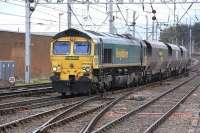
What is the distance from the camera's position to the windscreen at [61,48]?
25891 mm

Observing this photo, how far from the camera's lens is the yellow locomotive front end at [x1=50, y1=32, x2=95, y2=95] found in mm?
25297

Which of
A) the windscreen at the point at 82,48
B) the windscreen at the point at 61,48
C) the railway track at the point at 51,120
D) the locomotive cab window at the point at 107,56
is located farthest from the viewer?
the locomotive cab window at the point at 107,56

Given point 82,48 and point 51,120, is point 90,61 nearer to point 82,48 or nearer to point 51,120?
point 82,48

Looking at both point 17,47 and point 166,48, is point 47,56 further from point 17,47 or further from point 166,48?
point 166,48

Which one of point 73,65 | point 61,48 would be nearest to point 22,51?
point 61,48

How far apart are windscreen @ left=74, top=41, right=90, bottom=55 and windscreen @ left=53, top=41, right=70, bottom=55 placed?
1.25 feet

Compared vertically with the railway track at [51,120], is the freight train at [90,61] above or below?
above

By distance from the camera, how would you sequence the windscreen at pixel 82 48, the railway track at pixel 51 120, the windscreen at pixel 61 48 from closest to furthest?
1. the railway track at pixel 51 120
2. the windscreen at pixel 82 48
3. the windscreen at pixel 61 48

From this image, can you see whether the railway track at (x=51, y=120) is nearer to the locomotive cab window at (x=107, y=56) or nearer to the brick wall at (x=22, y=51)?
the locomotive cab window at (x=107, y=56)

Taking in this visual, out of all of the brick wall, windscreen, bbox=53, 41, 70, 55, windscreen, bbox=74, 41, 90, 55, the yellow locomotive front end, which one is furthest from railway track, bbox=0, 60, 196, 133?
the brick wall

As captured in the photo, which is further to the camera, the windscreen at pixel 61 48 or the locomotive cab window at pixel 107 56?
the locomotive cab window at pixel 107 56

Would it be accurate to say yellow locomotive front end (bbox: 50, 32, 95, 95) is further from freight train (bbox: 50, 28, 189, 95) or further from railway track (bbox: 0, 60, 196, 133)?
railway track (bbox: 0, 60, 196, 133)

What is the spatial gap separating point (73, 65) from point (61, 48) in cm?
115

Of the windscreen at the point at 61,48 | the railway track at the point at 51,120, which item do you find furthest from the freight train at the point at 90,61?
the railway track at the point at 51,120
